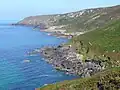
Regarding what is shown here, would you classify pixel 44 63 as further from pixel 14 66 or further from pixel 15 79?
pixel 15 79

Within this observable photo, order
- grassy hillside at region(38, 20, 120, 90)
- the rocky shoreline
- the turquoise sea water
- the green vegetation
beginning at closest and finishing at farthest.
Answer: grassy hillside at region(38, 20, 120, 90), the turquoise sea water, the rocky shoreline, the green vegetation

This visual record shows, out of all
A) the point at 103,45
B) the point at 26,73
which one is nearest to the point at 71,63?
the point at 26,73

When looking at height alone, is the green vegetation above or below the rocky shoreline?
above

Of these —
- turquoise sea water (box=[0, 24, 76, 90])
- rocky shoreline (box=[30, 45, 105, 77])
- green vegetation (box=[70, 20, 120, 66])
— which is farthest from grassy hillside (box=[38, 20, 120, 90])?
turquoise sea water (box=[0, 24, 76, 90])

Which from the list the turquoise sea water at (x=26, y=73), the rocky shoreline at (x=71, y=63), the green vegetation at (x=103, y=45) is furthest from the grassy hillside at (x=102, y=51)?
the turquoise sea water at (x=26, y=73)

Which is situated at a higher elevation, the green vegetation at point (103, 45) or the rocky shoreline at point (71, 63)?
the green vegetation at point (103, 45)

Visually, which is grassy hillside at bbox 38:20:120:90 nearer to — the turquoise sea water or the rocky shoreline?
the rocky shoreline

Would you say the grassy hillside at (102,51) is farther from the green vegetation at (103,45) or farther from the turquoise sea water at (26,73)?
the turquoise sea water at (26,73)

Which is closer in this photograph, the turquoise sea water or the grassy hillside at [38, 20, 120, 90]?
the grassy hillside at [38, 20, 120, 90]

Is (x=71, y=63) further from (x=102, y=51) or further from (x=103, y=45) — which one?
(x=103, y=45)
